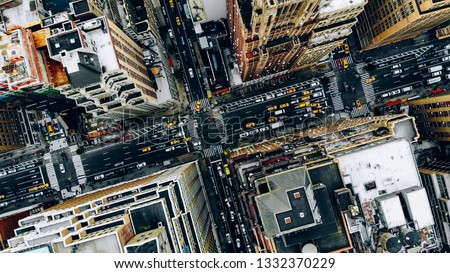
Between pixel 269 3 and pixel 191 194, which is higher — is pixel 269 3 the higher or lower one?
the higher one

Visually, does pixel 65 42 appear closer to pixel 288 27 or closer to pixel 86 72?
pixel 86 72

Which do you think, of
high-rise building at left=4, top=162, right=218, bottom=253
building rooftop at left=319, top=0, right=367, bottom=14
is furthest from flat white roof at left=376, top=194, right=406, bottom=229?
high-rise building at left=4, top=162, right=218, bottom=253

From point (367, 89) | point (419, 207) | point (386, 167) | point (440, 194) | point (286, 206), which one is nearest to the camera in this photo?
point (286, 206)

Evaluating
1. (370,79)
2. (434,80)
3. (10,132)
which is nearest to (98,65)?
(10,132)

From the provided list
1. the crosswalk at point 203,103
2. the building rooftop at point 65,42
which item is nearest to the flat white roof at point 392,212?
the crosswalk at point 203,103
